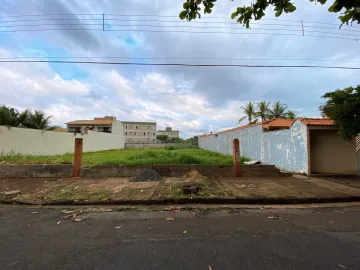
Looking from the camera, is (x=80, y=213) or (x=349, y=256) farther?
(x=80, y=213)

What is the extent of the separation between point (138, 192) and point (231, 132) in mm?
14110

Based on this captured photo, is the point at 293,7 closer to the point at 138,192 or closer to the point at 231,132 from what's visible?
the point at 138,192

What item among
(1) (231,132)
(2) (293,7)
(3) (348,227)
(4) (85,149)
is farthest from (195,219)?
(4) (85,149)

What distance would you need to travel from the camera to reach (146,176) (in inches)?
340

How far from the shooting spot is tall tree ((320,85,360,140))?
27.4 ft

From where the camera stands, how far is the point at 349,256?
291cm

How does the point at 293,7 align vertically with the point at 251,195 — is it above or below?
above

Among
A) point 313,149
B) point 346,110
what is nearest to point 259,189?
point 346,110

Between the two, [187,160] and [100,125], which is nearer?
[187,160]

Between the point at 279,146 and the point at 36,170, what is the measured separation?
1177 cm

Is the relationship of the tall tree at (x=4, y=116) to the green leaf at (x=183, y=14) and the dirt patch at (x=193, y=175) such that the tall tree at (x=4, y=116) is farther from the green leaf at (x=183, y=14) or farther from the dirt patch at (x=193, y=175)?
the green leaf at (x=183, y=14)

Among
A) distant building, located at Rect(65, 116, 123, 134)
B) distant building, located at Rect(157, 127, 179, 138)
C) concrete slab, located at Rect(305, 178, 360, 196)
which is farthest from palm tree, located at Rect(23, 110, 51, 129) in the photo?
distant building, located at Rect(157, 127, 179, 138)

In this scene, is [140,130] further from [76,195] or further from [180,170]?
[76,195]

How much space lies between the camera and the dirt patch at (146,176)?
27.8ft
